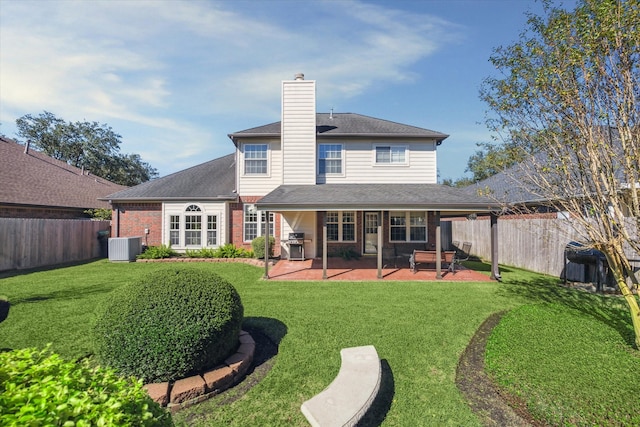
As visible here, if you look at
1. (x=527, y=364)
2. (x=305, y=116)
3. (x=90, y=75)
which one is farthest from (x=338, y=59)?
(x=527, y=364)

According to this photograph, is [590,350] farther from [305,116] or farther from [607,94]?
[305,116]

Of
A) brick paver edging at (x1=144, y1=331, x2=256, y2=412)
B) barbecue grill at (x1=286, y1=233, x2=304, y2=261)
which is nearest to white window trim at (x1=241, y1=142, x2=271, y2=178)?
barbecue grill at (x1=286, y1=233, x2=304, y2=261)

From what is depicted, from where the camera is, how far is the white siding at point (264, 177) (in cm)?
1438

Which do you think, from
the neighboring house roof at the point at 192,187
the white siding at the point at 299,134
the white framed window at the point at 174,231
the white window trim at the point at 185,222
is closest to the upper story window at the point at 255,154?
the white siding at the point at 299,134

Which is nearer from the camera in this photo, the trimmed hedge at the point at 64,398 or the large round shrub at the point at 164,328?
the trimmed hedge at the point at 64,398

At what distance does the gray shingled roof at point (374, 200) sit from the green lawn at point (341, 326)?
8.10 ft

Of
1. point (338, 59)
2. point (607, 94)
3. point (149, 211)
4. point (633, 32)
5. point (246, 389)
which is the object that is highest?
point (338, 59)

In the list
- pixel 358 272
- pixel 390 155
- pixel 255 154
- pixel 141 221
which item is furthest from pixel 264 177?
pixel 141 221

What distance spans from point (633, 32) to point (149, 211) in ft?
57.7

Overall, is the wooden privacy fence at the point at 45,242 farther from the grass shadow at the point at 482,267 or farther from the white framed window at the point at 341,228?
the grass shadow at the point at 482,267

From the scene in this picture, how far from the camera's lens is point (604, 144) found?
15.7ft

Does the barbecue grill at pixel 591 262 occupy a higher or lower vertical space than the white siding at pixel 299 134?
lower

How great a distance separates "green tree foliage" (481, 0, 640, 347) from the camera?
4.77m

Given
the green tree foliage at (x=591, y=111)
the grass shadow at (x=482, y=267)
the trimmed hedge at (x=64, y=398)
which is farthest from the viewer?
the grass shadow at (x=482, y=267)
